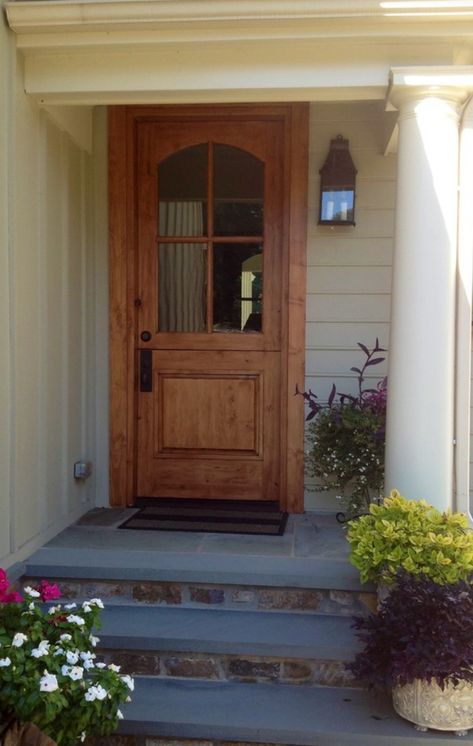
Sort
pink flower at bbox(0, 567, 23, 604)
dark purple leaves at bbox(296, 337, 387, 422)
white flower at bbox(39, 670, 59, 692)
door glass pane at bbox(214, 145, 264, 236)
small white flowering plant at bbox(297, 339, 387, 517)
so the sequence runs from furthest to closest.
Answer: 1. door glass pane at bbox(214, 145, 264, 236)
2. dark purple leaves at bbox(296, 337, 387, 422)
3. small white flowering plant at bbox(297, 339, 387, 517)
4. pink flower at bbox(0, 567, 23, 604)
5. white flower at bbox(39, 670, 59, 692)

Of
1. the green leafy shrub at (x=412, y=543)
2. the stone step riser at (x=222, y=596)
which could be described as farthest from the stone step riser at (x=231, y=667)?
the green leafy shrub at (x=412, y=543)

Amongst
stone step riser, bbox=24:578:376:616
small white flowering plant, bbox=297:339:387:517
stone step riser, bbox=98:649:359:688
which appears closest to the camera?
stone step riser, bbox=98:649:359:688

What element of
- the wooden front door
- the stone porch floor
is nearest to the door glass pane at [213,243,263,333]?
the wooden front door

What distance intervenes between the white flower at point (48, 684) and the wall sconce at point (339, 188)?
2795 millimetres

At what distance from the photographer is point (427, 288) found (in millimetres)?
3180

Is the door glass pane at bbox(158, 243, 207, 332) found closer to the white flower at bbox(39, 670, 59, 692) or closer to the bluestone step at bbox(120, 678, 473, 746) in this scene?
the bluestone step at bbox(120, 678, 473, 746)


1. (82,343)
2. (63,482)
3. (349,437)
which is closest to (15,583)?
(63,482)

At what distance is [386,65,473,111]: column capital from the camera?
3137mm

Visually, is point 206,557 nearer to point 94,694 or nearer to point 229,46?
point 94,694

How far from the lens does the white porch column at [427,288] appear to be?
3.17m

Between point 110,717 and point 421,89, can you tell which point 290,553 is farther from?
point 421,89

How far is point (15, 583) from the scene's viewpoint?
11.1ft

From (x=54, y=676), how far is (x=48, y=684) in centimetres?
4

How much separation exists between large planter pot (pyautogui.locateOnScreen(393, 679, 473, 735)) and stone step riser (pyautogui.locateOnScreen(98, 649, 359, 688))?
0.38 metres
